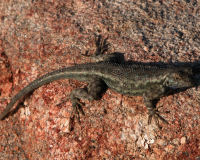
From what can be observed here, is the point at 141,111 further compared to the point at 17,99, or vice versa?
the point at 17,99

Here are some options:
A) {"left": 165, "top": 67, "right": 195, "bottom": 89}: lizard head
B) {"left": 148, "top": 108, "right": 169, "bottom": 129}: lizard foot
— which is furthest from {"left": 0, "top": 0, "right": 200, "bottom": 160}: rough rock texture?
{"left": 165, "top": 67, "right": 195, "bottom": 89}: lizard head

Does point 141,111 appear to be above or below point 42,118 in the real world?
above

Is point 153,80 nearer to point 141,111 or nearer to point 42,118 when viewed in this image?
point 141,111

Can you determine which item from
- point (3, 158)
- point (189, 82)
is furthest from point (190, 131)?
point (3, 158)

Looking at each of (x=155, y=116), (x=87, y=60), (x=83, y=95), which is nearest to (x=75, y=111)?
(x=83, y=95)

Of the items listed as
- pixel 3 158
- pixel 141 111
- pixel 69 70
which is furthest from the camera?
pixel 3 158

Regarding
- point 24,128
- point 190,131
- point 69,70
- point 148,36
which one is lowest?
point 24,128

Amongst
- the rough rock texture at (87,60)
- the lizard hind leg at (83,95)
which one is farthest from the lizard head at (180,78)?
the lizard hind leg at (83,95)
